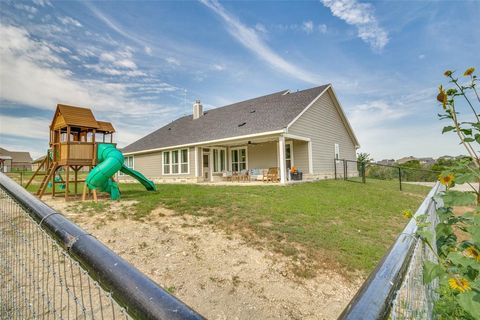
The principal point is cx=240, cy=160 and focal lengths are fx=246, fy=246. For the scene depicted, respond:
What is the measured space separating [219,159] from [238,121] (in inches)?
131

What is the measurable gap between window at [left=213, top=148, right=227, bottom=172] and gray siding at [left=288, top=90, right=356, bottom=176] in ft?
21.5

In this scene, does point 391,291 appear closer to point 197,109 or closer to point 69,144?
point 69,144

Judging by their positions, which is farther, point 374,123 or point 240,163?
point 374,123

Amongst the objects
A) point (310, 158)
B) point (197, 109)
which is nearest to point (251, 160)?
point (310, 158)

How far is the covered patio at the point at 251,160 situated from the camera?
51.2ft

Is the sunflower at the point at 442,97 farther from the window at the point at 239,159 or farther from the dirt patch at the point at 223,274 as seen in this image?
the window at the point at 239,159

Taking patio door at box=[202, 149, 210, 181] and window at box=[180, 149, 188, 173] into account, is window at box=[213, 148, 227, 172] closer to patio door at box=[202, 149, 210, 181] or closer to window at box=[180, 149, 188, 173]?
patio door at box=[202, 149, 210, 181]

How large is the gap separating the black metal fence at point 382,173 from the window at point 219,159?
836 centimetres

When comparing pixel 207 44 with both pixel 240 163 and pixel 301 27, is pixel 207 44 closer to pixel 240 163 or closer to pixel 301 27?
pixel 301 27

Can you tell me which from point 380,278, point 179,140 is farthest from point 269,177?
point 380,278

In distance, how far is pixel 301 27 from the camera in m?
13.3

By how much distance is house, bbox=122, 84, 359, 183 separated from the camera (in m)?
15.4

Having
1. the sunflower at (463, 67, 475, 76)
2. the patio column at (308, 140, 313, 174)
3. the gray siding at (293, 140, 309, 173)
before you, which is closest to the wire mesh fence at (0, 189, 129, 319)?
the sunflower at (463, 67, 475, 76)

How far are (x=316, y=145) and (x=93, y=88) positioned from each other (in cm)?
1549
